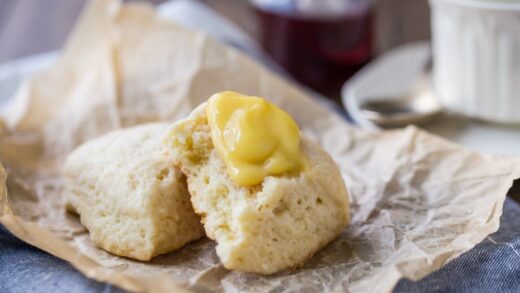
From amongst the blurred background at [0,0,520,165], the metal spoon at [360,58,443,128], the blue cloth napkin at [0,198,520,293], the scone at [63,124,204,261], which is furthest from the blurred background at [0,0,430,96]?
the blue cloth napkin at [0,198,520,293]

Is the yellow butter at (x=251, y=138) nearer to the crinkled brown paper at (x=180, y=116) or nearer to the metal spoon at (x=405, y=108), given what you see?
the crinkled brown paper at (x=180, y=116)

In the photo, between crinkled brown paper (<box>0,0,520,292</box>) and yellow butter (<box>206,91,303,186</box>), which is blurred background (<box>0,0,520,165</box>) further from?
yellow butter (<box>206,91,303,186</box>)

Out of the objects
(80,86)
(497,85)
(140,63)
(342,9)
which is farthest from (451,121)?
(80,86)

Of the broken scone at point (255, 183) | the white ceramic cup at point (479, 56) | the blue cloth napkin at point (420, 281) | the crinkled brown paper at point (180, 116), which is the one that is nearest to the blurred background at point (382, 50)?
the white ceramic cup at point (479, 56)

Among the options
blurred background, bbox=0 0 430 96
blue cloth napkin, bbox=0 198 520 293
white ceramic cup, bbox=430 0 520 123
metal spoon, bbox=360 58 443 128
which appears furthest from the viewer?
blurred background, bbox=0 0 430 96

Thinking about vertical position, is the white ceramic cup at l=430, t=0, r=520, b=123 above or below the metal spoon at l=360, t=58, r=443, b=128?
above

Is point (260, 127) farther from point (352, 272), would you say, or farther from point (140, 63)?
point (140, 63)
